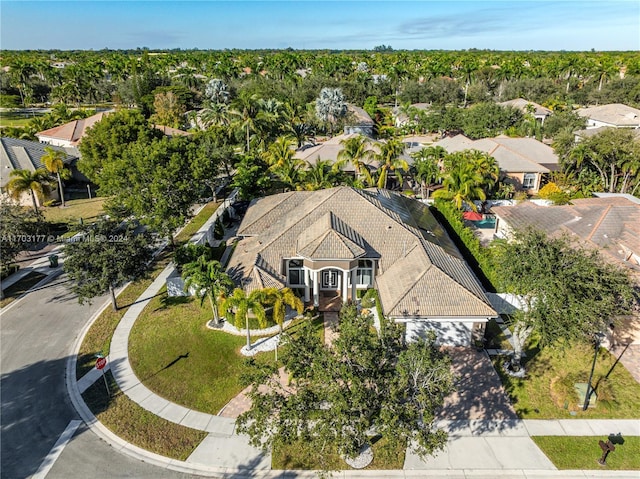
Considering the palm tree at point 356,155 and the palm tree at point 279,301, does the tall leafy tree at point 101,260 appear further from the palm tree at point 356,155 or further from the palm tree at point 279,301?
the palm tree at point 356,155

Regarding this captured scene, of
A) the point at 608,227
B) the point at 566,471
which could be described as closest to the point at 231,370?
the point at 566,471

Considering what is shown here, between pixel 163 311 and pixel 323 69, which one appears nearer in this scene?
pixel 163 311

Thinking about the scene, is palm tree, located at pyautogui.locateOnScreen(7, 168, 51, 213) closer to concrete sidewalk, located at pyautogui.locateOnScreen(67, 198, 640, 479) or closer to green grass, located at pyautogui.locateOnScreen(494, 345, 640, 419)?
concrete sidewalk, located at pyautogui.locateOnScreen(67, 198, 640, 479)

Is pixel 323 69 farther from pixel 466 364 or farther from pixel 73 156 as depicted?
pixel 466 364

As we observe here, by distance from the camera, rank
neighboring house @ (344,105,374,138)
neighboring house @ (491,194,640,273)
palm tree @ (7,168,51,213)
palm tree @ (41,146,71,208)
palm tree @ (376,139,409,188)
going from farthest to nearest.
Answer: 1. neighboring house @ (344,105,374,138)
2. palm tree @ (41,146,71,208)
3. palm tree @ (376,139,409,188)
4. palm tree @ (7,168,51,213)
5. neighboring house @ (491,194,640,273)

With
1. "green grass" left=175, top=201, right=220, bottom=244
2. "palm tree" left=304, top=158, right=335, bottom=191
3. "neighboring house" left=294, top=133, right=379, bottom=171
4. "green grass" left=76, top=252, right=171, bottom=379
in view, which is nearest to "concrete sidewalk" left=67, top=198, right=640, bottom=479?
"green grass" left=76, top=252, right=171, bottom=379

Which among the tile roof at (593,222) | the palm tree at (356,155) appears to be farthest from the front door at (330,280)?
the palm tree at (356,155)

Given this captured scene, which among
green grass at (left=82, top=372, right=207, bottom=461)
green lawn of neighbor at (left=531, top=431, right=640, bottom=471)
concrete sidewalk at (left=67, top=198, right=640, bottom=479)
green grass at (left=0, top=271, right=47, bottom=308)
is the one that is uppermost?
green grass at (left=0, top=271, right=47, bottom=308)
